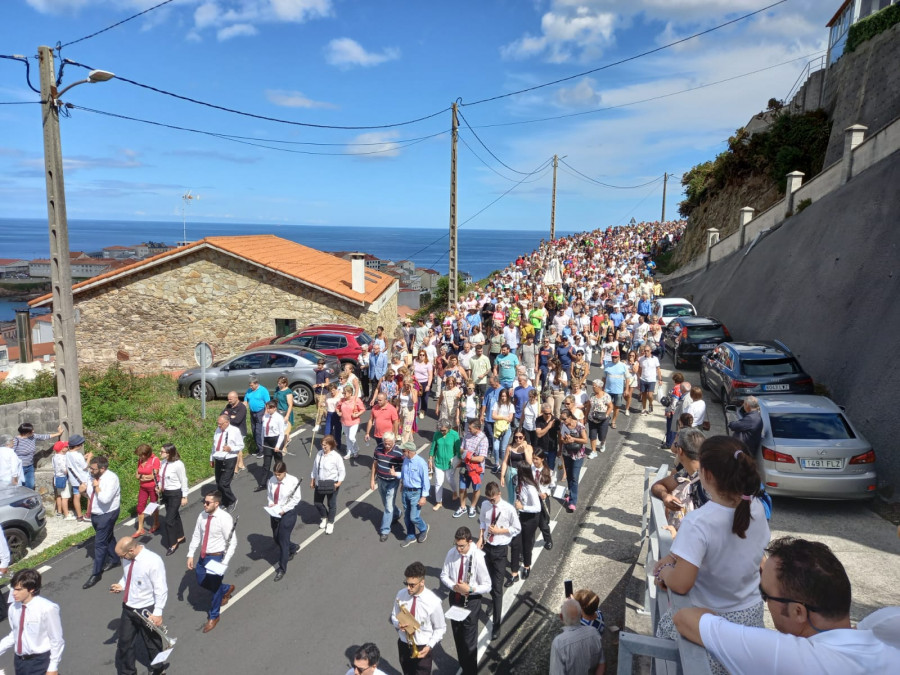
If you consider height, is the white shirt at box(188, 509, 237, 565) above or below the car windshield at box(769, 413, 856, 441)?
below

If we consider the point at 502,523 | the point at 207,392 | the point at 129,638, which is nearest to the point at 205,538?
the point at 129,638

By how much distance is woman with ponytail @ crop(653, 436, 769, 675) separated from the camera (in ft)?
10.3

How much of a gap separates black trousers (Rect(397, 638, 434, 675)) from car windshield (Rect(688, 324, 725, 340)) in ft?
47.2

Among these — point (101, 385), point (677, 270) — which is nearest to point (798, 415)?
point (101, 385)

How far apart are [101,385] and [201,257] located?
828 cm

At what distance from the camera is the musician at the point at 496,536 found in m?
6.77

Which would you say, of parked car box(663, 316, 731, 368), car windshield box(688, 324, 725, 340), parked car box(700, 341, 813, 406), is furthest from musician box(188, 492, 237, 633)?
car windshield box(688, 324, 725, 340)

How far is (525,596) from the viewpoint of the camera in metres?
7.39

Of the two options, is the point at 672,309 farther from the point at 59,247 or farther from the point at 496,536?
the point at 59,247

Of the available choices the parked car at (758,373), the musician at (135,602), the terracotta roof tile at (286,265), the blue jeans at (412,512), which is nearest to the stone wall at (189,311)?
the terracotta roof tile at (286,265)

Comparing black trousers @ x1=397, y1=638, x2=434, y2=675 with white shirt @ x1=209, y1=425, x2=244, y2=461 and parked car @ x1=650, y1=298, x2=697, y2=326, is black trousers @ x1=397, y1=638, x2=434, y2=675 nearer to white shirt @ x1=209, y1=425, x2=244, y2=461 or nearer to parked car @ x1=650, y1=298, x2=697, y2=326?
white shirt @ x1=209, y1=425, x2=244, y2=461

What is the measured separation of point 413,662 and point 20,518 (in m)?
7.50

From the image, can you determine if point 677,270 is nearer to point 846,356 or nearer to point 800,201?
point 800,201

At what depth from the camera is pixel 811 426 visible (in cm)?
915
